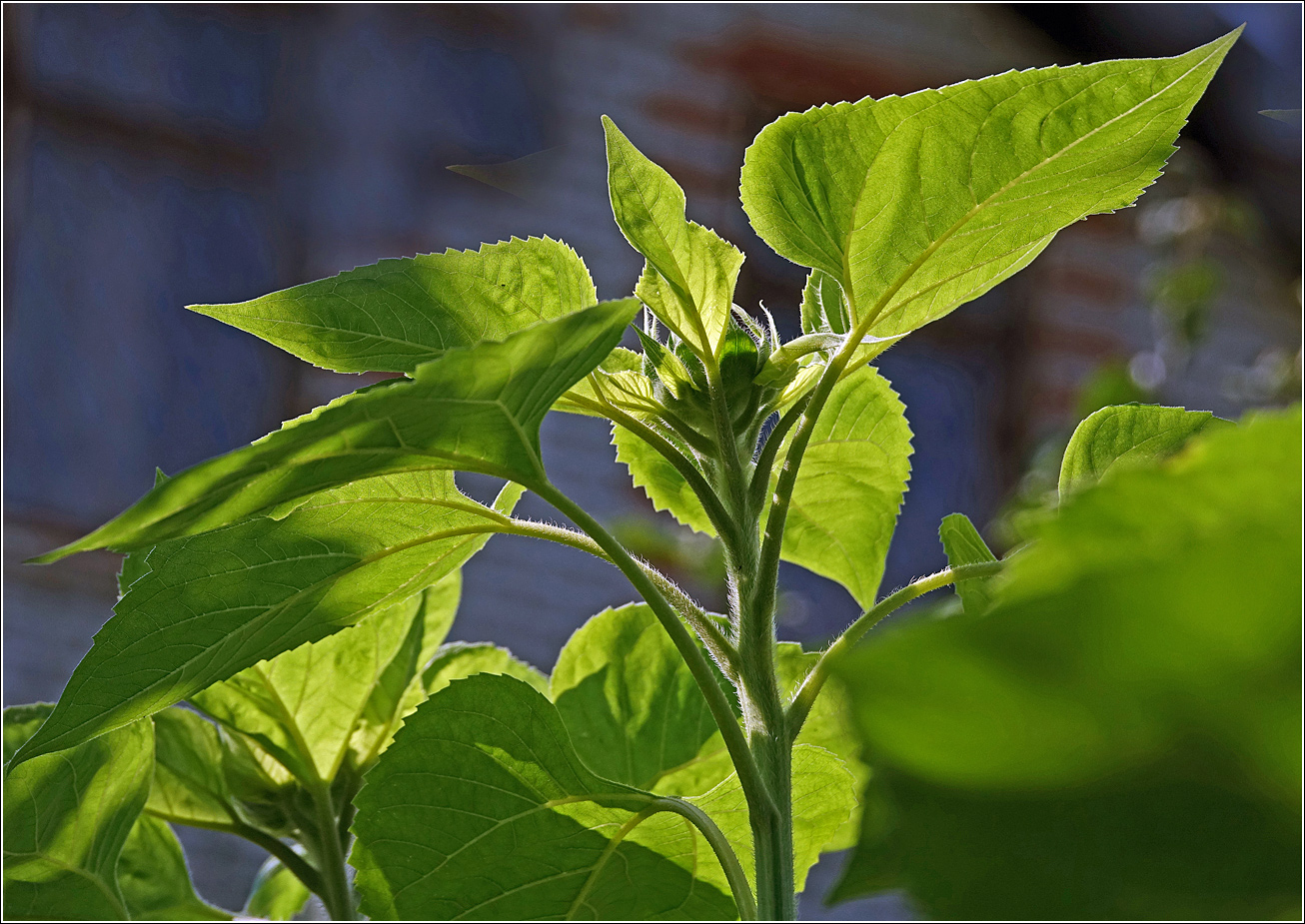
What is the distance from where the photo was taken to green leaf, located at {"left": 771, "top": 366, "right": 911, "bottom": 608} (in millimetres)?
391

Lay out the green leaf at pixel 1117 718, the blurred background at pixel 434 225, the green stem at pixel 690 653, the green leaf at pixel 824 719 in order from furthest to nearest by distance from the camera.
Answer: the blurred background at pixel 434 225
the green leaf at pixel 824 719
the green stem at pixel 690 653
the green leaf at pixel 1117 718

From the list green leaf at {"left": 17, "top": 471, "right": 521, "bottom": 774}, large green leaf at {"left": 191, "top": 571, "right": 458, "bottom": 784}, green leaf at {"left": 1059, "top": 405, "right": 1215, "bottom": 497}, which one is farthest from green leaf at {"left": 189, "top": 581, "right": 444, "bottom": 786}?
green leaf at {"left": 1059, "top": 405, "right": 1215, "bottom": 497}

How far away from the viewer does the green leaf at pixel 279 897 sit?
19.7 inches

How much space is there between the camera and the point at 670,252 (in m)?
0.31

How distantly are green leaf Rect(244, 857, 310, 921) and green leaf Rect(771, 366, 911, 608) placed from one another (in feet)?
0.87

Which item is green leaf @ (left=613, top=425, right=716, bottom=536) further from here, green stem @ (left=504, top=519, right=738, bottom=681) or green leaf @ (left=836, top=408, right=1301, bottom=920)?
green leaf @ (left=836, top=408, right=1301, bottom=920)

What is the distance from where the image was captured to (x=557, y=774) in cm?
30

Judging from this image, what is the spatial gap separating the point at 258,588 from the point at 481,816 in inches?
3.2

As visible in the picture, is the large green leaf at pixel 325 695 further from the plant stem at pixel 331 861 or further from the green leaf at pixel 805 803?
the green leaf at pixel 805 803

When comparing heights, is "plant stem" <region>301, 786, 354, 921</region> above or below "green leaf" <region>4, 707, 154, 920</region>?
below

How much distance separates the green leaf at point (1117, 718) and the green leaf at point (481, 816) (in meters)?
0.17

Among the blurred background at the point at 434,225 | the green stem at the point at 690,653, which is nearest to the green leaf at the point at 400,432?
the green stem at the point at 690,653

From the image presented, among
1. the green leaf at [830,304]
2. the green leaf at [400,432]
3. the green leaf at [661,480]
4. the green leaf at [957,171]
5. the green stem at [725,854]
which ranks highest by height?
the green leaf at [957,171]

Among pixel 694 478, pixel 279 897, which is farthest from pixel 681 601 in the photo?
pixel 279 897
